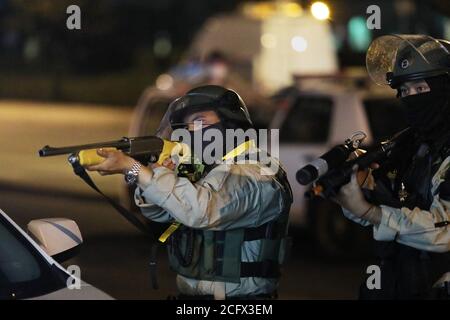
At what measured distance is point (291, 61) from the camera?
65.3 feet

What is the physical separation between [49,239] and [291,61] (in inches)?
613

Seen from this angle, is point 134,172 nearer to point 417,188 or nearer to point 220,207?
point 220,207

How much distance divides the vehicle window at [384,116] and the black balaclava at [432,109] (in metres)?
5.83

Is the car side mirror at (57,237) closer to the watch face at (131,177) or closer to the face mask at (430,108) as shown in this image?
the watch face at (131,177)

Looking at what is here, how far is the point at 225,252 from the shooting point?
4.18m

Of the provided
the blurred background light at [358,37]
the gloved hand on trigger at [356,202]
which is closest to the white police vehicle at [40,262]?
the gloved hand on trigger at [356,202]

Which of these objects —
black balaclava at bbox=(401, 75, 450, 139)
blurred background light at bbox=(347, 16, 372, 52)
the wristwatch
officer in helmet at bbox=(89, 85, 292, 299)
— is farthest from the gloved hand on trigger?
blurred background light at bbox=(347, 16, 372, 52)

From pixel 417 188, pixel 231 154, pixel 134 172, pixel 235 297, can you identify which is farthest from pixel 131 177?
pixel 417 188

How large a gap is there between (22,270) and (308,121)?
6494mm
